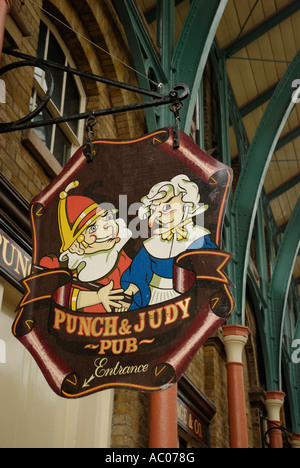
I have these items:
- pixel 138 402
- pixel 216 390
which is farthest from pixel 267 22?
pixel 138 402

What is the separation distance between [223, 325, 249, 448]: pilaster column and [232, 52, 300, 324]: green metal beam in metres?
0.33

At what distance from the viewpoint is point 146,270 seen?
2914mm

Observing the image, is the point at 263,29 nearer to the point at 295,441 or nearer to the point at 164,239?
the point at 295,441

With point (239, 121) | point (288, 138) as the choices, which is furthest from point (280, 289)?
point (288, 138)

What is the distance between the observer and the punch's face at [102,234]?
10.0 ft

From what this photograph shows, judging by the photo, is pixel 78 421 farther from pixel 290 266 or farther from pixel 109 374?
pixel 290 266

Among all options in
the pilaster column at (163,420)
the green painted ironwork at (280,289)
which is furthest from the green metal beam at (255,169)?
the pilaster column at (163,420)

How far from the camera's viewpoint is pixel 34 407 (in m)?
4.57

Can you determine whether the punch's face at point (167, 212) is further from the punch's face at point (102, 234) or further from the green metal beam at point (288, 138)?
the green metal beam at point (288, 138)

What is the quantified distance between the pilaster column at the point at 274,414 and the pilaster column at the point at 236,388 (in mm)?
3554

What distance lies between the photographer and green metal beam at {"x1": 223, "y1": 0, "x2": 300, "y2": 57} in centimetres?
1215

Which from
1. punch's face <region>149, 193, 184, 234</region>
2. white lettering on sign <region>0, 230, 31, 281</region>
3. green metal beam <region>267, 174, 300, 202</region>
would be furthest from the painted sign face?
green metal beam <region>267, 174, 300, 202</region>

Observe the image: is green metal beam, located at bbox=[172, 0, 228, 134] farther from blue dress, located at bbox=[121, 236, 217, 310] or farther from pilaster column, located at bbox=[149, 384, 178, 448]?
blue dress, located at bbox=[121, 236, 217, 310]
